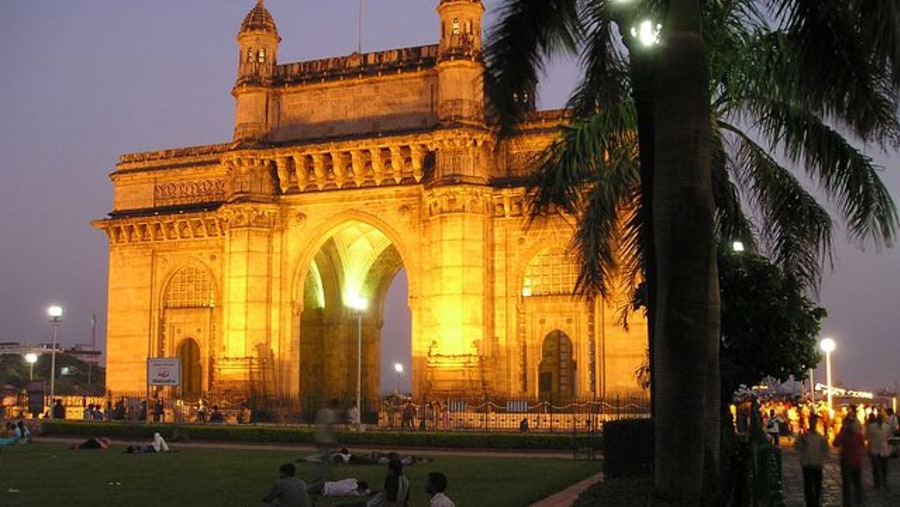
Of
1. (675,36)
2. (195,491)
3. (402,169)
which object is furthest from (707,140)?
(402,169)

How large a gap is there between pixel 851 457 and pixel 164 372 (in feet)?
87.5

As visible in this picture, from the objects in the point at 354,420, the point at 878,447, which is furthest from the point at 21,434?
the point at 878,447

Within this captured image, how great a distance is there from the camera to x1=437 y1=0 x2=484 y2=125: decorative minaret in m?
40.1

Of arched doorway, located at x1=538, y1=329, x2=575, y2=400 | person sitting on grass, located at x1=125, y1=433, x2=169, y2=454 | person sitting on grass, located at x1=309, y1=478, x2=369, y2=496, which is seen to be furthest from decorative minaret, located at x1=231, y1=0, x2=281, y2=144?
person sitting on grass, located at x1=309, y1=478, x2=369, y2=496

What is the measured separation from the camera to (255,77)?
44281mm

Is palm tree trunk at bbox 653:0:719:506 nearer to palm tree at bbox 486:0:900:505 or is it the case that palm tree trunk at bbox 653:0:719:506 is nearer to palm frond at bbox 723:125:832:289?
palm tree at bbox 486:0:900:505

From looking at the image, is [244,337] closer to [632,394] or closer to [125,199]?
[125,199]

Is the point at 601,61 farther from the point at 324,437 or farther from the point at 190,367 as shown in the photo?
the point at 190,367

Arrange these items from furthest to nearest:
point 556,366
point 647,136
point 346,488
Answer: point 556,366 → point 346,488 → point 647,136

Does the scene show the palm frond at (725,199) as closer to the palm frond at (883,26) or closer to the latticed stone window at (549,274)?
the palm frond at (883,26)

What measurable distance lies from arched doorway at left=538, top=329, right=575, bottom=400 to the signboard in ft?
42.3

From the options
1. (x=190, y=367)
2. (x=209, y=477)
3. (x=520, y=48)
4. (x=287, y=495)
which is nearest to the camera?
(x=287, y=495)

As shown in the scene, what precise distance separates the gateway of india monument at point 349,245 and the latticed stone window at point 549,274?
0.19 ft

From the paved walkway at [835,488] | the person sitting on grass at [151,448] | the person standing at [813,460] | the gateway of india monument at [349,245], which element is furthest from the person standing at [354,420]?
the person standing at [813,460]
